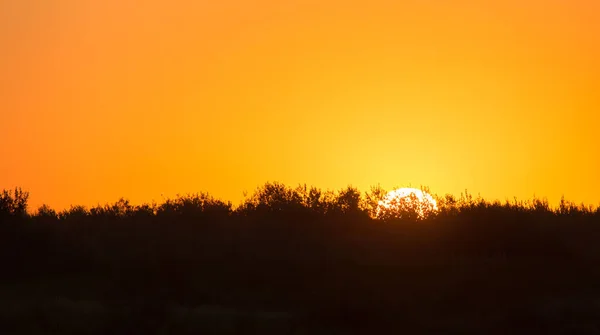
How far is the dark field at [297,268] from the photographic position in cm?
2130

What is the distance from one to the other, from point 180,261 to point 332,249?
430cm

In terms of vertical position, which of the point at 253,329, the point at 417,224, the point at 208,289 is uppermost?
the point at 417,224

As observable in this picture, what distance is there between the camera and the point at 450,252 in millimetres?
27156

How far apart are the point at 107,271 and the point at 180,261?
84.9 inches

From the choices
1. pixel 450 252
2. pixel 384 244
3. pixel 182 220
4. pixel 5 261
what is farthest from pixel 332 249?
pixel 5 261

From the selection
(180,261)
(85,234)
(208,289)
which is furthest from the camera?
(85,234)

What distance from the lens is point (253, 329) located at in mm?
20844

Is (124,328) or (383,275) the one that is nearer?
(124,328)

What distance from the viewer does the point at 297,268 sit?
25281 millimetres

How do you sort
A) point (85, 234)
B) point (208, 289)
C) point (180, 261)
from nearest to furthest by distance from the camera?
1. point (208, 289)
2. point (180, 261)
3. point (85, 234)

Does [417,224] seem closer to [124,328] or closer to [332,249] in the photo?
[332,249]

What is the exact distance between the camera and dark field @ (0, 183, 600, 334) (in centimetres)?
2130

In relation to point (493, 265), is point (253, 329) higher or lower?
lower

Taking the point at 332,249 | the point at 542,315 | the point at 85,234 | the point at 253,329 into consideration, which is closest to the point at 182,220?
the point at 85,234
